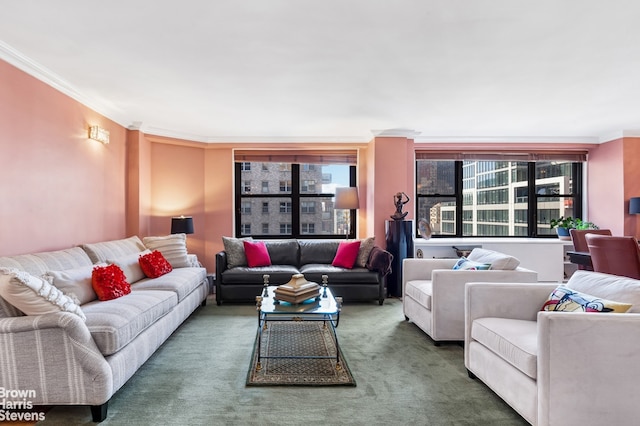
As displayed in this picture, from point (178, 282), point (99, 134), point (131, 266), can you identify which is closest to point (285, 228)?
point (178, 282)

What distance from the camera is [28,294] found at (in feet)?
6.90

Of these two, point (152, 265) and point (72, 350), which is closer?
point (72, 350)

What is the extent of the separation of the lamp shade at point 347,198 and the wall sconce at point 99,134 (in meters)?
3.21

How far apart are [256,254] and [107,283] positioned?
231 cm

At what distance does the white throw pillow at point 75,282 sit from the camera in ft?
8.95

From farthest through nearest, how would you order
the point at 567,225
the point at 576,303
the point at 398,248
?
the point at 567,225
the point at 398,248
the point at 576,303

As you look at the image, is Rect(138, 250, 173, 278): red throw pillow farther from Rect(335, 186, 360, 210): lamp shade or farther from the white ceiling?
Rect(335, 186, 360, 210): lamp shade

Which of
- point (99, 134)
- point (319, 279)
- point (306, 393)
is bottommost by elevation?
point (306, 393)

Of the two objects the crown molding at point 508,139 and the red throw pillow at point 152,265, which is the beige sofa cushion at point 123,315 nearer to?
the red throw pillow at point 152,265

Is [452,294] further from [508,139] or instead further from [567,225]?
[567,225]

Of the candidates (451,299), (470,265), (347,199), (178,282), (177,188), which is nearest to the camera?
(451,299)

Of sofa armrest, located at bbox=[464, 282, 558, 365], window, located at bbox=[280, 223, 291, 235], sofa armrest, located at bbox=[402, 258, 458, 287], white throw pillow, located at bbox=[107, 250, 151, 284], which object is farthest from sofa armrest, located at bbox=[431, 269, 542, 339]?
window, located at bbox=[280, 223, 291, 235]

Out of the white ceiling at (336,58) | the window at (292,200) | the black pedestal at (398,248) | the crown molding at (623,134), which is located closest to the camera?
the white ceiling at (336,58)

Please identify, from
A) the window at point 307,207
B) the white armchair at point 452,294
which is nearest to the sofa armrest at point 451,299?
the white armchair at point 452,294
